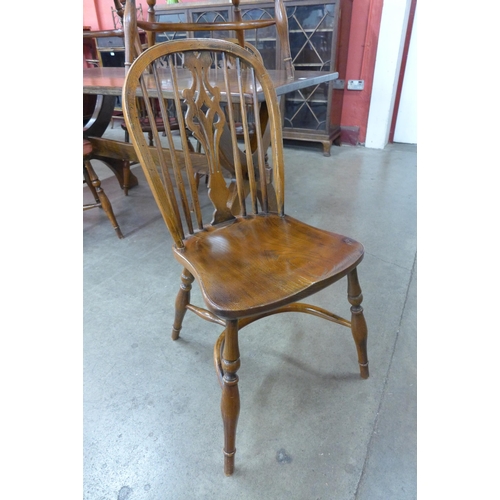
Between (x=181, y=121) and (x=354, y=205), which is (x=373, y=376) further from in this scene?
(x=354, y=205)

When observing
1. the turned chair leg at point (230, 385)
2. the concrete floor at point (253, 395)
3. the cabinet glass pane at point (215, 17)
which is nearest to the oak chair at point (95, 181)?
the concrete floor at point (253, 395)

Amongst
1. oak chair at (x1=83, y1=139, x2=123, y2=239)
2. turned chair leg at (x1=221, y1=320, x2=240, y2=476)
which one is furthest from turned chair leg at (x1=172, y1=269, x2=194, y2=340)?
oak chair at (x1=83, y1=139, x2=123, y2=239)

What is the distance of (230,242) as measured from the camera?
40.3 inches

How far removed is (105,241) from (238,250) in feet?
4.45

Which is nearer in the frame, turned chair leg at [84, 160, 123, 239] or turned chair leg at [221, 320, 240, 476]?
turned chair leg at [221, 320, 240, 476]

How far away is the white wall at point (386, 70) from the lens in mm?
2990

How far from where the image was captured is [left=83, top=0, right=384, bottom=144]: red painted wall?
3.13 metres

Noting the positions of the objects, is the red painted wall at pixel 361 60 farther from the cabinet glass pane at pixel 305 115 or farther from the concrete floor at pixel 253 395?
the concrete floor at pixel 253 395

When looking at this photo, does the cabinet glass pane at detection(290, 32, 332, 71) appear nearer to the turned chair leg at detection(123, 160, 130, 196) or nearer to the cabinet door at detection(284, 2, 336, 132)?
the cabinet door at detection(284, 2, 336, 132)

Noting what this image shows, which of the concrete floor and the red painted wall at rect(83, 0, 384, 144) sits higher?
the red painted wall at rect(83, 0, 384, 144)

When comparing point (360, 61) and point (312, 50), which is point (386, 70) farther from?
point (312, 50)

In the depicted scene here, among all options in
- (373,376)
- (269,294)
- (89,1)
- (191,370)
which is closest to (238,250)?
(269,294)

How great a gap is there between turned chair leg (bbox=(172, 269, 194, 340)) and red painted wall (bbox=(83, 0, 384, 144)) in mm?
3007
